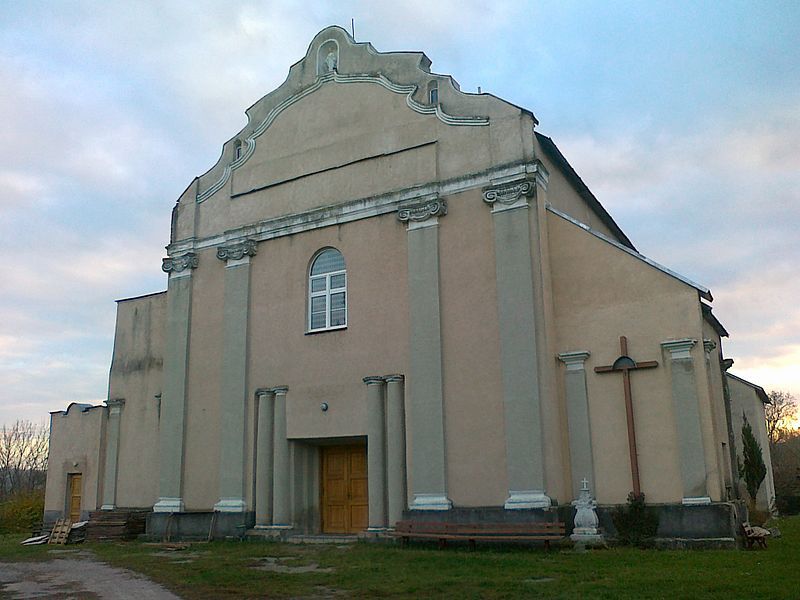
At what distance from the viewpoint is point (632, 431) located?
52.0ft

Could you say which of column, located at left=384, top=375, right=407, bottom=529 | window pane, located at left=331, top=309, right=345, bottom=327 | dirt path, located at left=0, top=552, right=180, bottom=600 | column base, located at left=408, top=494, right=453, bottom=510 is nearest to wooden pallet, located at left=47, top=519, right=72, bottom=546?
dirt path, located at left=0, top=552, right=180, bottom=600

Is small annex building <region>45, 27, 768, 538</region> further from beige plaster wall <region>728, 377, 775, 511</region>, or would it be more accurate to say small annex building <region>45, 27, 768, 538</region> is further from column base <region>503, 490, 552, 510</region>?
beige plaster wall <region>728, 377, 775, 511</region>

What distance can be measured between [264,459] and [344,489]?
2177 mm

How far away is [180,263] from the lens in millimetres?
22266

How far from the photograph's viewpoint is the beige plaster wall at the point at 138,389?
74.8 feet

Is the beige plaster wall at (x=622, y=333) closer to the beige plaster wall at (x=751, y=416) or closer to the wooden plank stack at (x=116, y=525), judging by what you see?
the wooden plank stack at (x=116, y=525)

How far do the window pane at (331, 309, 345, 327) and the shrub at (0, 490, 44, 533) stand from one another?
54.0 ft

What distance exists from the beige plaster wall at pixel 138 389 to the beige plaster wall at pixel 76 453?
131 cm

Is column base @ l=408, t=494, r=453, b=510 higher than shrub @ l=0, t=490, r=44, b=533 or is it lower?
higher

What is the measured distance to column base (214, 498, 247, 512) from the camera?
1944 cm

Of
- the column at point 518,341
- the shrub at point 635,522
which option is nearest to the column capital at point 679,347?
the column at point 518,341

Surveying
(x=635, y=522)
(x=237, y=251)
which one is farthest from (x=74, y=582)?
(x=237, y=251)

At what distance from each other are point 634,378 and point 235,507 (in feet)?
34.0

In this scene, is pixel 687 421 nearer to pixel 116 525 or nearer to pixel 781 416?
pixel 116 525
